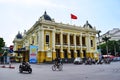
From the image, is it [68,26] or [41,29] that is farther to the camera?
[68,26]

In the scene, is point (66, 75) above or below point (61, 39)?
below

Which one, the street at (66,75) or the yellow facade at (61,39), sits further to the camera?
the yellow facade at (61,39)

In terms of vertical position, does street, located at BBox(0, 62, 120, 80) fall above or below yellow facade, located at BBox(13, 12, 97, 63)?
below

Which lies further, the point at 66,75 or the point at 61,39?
the point at 61,39

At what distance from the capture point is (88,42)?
54.4 m

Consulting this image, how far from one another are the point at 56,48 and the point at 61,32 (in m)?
4.51

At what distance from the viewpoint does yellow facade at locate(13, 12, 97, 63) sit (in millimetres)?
44031

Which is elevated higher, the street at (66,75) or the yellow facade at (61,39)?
the yellow facade at (61,39)

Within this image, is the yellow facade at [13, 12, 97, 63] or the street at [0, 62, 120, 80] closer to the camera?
the street at [0, 62, 120, 80]

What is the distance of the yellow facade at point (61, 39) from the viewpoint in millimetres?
44031

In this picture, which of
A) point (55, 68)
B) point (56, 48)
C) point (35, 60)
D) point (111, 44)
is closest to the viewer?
point (55, 68)

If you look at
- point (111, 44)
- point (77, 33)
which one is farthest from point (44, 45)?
point (111, 44)

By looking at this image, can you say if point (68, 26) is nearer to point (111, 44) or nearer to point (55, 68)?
point (55, 68)

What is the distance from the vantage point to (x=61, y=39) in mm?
48375
